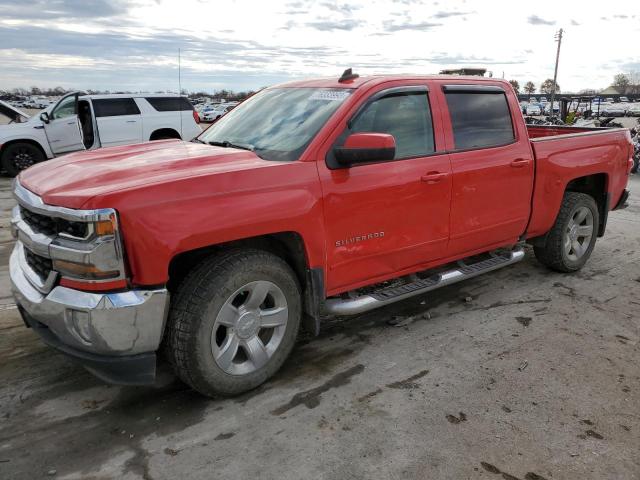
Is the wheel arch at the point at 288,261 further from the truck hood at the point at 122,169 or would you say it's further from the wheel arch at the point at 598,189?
the wheel arch at the point at 598,189

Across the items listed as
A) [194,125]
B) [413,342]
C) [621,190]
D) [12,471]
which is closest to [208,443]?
[12,471]

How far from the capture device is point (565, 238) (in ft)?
17.6

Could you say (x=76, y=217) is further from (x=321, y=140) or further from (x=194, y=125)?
(x=194, y=125)

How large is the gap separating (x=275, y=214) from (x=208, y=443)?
131 centimetres

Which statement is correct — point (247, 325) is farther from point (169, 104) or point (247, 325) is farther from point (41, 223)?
point (169, 104)

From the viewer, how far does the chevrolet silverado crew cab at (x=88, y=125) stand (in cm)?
1197

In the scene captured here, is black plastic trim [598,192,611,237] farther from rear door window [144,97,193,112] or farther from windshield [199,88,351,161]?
rear door window [144,97,193,112]

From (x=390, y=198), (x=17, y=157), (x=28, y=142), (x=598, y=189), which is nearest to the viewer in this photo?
(x=390, y=198)

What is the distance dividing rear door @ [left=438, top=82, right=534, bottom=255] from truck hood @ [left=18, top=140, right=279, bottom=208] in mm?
1682

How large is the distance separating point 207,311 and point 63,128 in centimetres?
1123

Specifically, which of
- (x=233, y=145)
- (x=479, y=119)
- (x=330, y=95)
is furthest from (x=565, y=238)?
(x=233, y=145)

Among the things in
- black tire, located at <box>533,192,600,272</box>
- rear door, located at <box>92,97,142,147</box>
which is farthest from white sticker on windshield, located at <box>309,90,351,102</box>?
rear door, located at <box>92,97,142,147</box>

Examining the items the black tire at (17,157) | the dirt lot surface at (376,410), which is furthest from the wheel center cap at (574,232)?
the black tire at (17,157)

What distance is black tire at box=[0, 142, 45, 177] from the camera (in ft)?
39.0
